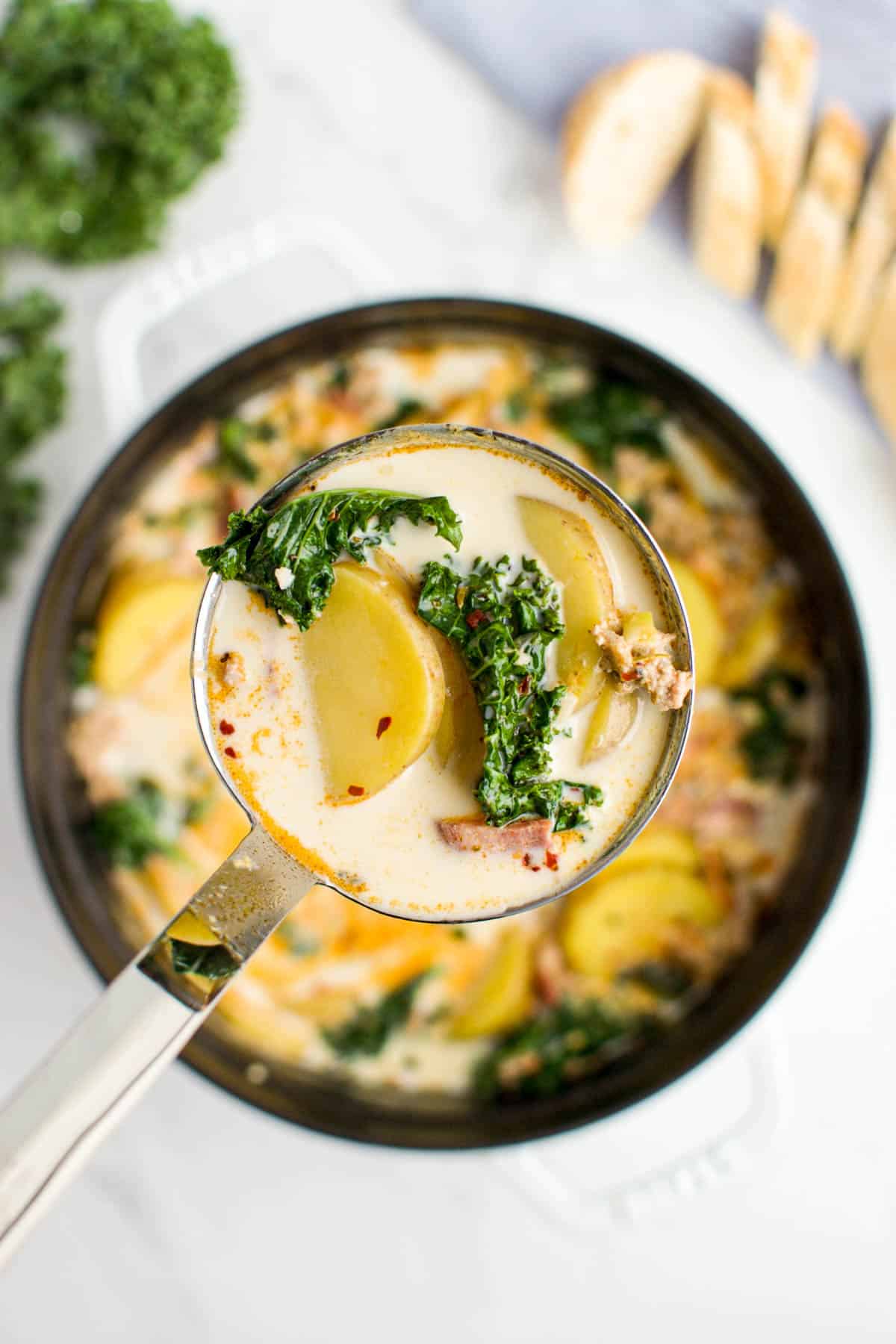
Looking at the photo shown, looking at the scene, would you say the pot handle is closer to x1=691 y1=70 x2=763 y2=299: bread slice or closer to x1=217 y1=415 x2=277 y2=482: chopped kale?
x1=217 y1=415 x2=277 y2=482: chopped kale

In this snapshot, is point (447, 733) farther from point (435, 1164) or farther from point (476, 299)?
point (435, 1164)

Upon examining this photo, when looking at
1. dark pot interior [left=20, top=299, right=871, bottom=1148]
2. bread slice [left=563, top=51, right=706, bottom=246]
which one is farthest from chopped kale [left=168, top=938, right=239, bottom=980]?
bread slice [left=563, top=51, right=706, bottom=246]

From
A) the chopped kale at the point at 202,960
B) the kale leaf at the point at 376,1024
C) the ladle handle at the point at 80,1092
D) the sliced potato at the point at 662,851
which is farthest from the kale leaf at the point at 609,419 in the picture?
the ladle handle at the point at 80,1092

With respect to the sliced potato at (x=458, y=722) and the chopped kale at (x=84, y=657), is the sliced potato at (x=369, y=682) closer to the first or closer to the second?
the sliced potato at (x=458, y=722)

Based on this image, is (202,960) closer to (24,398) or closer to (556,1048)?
(556,1048)

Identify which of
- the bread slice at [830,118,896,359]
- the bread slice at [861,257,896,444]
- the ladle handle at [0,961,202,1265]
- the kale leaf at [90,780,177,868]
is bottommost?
the ladle handle at [0,961,202,1265]

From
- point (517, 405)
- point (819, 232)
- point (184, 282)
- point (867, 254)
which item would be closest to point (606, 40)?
point (819, 232)

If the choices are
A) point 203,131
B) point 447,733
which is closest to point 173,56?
point 203,131

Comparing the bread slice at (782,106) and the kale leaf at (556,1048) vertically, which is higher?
the bread slice at (782,106)
